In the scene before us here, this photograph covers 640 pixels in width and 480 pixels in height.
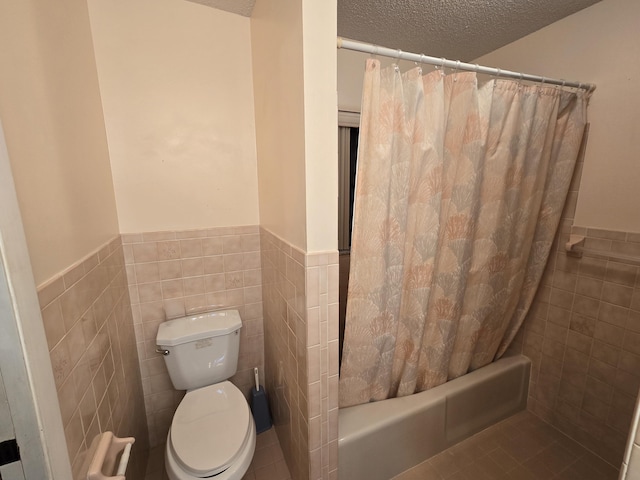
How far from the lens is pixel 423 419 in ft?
4.40

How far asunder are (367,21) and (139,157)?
4.69 feet

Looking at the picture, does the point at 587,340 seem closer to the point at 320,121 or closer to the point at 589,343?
the point at 589,343

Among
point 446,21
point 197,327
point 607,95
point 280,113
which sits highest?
point 446,21

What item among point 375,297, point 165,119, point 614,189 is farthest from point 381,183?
point 614,189

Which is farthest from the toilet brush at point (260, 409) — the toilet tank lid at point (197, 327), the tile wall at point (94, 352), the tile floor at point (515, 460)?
the tile floor at point (515, 460)

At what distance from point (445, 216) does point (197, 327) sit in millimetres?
1414

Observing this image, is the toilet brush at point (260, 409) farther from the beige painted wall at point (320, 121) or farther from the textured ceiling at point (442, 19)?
the textured ceiling at point (442, 19)

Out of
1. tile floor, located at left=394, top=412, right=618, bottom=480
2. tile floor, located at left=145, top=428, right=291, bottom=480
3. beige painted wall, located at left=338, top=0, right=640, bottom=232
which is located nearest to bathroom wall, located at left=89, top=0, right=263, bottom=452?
tile floor, located at left=145, top=428, right=291, bottom=480

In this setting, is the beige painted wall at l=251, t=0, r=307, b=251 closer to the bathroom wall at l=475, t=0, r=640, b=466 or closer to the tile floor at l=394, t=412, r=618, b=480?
the tile floor at l=394, t=412, r=618, b=480

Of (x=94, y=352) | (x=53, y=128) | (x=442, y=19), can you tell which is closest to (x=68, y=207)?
(x=53, y=128)

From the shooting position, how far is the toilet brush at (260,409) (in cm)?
163

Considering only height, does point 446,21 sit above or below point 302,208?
above

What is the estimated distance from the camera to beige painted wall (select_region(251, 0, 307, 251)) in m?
0.93

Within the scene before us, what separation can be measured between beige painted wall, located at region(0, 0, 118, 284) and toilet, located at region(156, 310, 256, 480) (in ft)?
2.08
